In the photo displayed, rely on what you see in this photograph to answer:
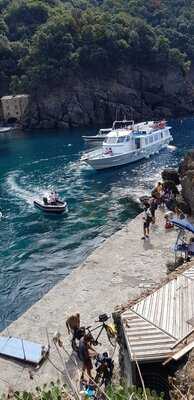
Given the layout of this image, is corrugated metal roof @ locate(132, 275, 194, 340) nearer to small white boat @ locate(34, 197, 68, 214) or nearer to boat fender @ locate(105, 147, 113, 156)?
small white boat @ locate(34, 197, 68, 214)

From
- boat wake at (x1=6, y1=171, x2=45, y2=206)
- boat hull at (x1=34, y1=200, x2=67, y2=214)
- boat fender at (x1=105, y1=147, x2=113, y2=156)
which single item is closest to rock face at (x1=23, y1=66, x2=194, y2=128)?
boat fender at (x1=105, y1=147, x2=113, y2=156)

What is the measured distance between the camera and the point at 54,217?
4231 centimetres

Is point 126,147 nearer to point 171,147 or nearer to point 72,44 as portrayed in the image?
point 171,147

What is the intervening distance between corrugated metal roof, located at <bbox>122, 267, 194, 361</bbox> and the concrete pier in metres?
4.40

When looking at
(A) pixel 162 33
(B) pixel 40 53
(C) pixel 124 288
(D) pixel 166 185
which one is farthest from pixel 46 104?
(C) pixel 124 288

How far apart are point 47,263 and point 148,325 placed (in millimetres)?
16205

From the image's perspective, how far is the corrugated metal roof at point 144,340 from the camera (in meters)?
15.8

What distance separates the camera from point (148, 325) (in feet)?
56.7

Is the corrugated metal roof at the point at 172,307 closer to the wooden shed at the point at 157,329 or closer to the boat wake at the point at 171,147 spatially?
the wooden shed at the point at 157,329

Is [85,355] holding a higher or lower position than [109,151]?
lower

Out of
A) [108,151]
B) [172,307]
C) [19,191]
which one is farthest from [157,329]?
[108,151]

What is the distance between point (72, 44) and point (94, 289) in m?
79.1

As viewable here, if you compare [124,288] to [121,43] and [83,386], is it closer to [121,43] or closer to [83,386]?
[83,386]

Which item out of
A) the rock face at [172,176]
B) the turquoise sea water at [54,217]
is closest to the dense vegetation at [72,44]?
the turquoise sea water at [54,217]
